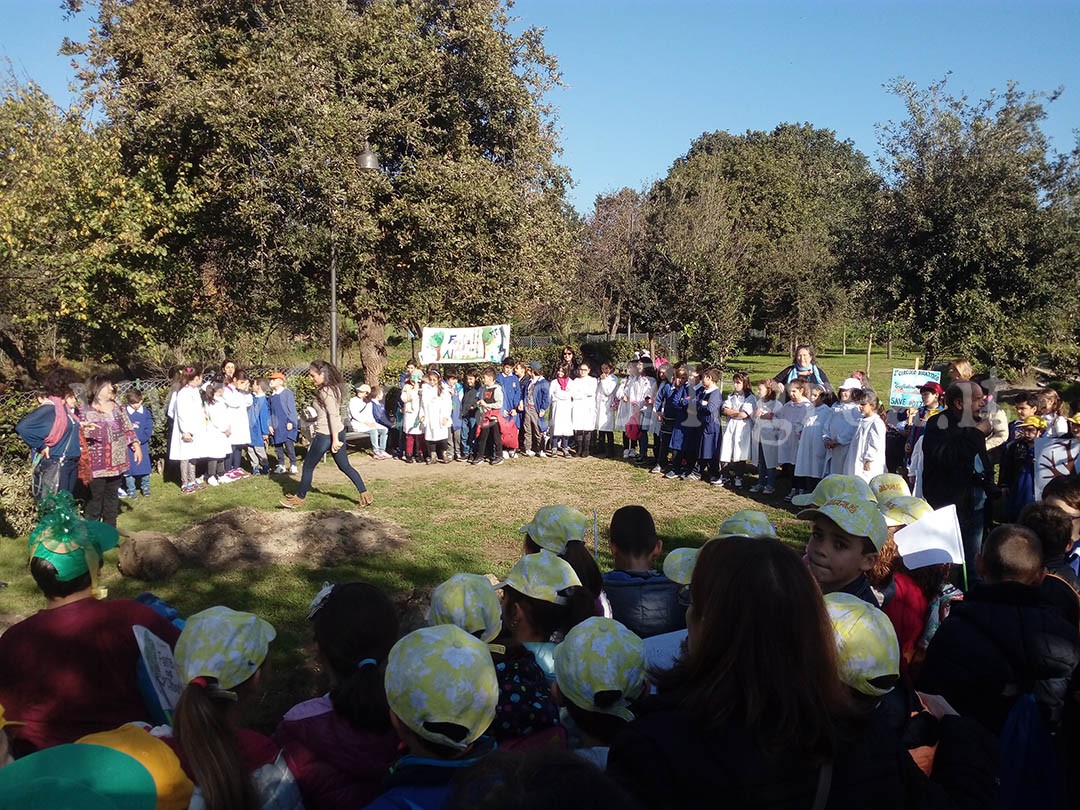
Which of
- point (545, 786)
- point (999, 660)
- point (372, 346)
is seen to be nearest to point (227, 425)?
point (372, 346)

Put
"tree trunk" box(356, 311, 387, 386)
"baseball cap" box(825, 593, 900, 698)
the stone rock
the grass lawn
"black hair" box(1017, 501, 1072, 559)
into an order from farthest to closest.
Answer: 1. "tree trunk" box(356, 311, 387, 386)
2. the stone rock
3. the grass lawn
4. "black hair" box(1017, 501, 1072, 559)
5. "baseball cap" box(825, 593, 900, 698)

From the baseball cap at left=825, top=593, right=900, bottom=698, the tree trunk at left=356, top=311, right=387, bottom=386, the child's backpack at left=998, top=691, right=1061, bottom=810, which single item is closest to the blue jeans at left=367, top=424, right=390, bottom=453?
the tree trunk at left=356, top=311, right=387, bottom=386

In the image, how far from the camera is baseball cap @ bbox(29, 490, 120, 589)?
2861 millimetres

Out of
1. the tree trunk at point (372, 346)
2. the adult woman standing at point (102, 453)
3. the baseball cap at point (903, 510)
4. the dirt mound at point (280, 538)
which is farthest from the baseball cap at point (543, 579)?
the tree trunk at point (372, 346)

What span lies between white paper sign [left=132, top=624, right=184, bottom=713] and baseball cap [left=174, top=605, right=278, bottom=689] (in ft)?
0.30

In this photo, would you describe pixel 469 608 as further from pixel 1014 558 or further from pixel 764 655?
pixel 1014 558

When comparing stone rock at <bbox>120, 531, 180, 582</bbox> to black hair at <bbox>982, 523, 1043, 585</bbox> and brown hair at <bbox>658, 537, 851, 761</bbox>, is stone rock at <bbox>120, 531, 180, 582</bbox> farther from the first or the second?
black hair at <bbox>982, 523, 1043, 585</bbox>

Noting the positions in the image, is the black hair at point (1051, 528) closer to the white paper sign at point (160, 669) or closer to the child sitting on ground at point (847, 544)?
the child sitting on ground at point (847, 544)

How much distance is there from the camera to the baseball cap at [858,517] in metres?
3.23

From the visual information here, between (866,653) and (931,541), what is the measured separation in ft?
5.62

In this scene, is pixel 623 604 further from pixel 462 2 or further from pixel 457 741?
pixel 462 2

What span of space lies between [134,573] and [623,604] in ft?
18.6

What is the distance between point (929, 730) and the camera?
87.9 inches

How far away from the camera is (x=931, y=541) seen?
11.5 ft
